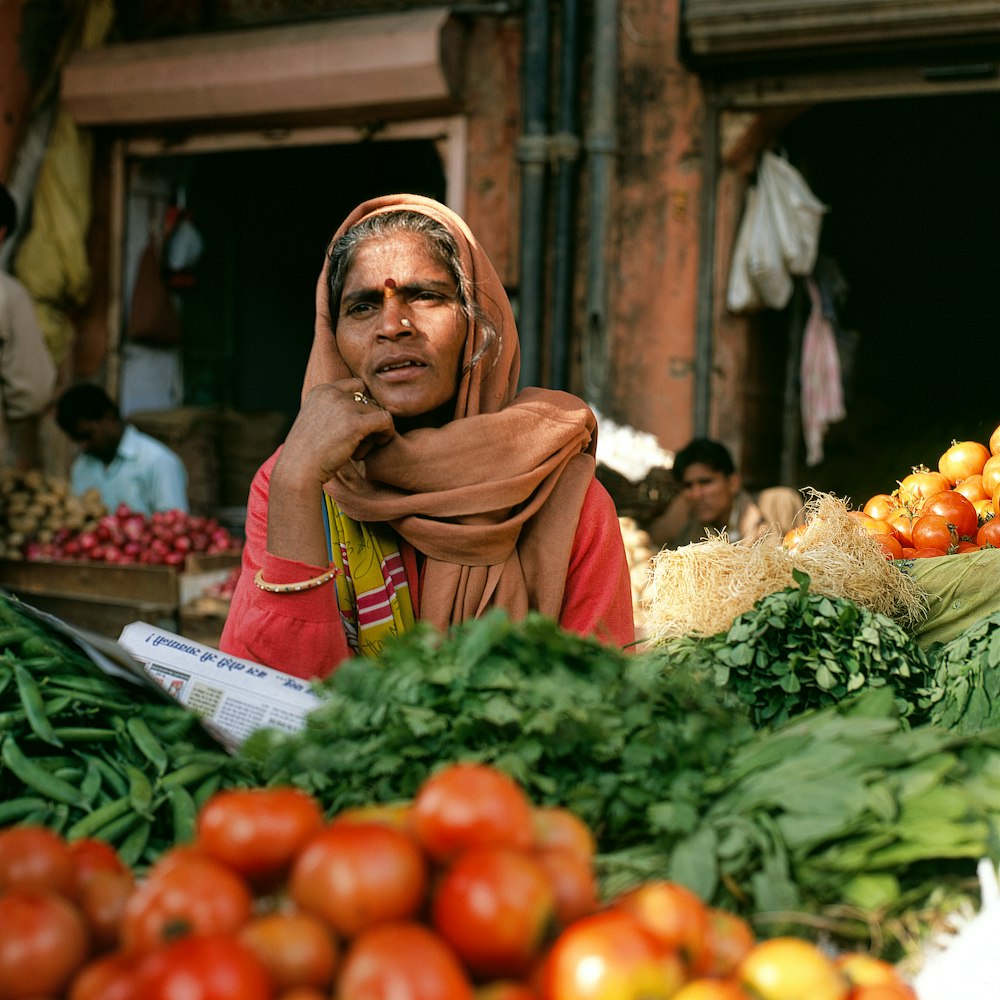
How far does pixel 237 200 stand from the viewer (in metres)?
8.98

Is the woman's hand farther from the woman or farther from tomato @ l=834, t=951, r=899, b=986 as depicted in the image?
tomato @ l=834, t=951, r=899, b=986

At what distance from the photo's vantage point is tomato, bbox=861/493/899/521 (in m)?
3.33

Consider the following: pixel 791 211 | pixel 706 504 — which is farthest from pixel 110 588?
pixel 791 211

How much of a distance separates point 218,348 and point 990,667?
7566mm

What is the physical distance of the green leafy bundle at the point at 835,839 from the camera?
1.11 metres

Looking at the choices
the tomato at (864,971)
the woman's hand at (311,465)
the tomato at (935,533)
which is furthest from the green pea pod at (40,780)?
the tomato at (935,533)

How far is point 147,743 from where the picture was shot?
1.57m

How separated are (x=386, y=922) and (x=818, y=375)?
6.00 meters

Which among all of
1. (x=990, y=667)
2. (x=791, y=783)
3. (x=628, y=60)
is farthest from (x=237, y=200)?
(x=791, y=783)

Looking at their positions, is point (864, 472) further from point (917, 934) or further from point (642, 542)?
point (917, 934)

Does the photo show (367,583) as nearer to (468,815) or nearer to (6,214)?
(468,815)

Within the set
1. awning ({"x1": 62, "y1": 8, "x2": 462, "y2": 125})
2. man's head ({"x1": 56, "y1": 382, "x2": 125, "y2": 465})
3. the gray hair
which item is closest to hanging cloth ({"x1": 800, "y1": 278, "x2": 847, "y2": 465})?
awning ({"x1": 62, "y1": 8, "x2": 462, "y2": 125})

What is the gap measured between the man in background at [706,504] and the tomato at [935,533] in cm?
194

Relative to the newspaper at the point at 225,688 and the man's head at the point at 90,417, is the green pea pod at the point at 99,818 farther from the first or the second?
the man's head at the point at 90,417
